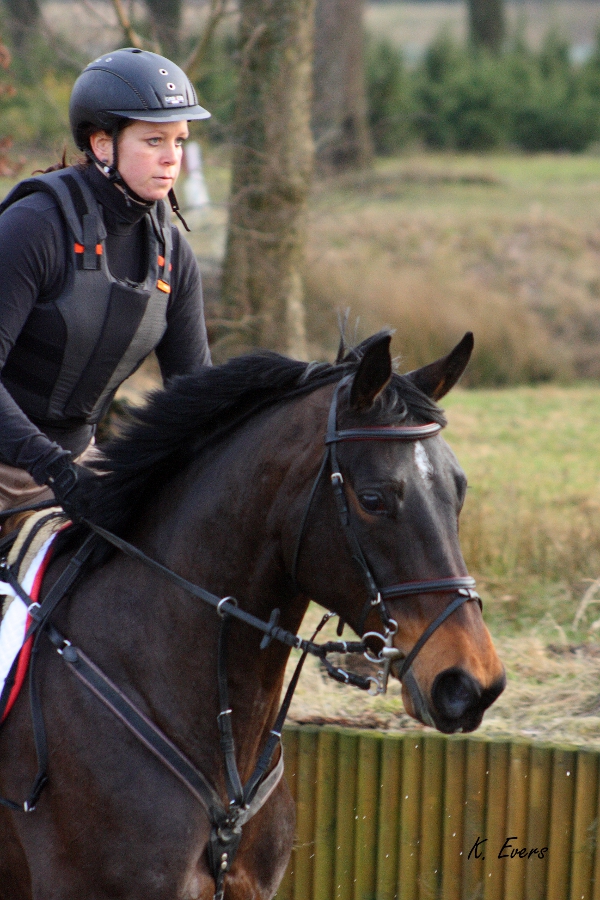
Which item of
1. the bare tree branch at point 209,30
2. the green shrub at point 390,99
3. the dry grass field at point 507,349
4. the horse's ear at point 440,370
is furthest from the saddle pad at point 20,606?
the green shrub at point 390,99

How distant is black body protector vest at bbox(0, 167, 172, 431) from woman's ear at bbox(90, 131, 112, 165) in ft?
0.27

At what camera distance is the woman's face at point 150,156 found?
2.90 m

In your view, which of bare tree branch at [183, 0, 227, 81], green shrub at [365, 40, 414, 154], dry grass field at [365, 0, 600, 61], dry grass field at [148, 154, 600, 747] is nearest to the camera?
dry grass field at [148, 154, 600, 747]

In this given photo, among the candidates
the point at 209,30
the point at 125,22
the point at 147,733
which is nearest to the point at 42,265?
the point at 147,733

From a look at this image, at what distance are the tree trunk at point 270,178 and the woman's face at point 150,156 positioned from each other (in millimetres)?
5825

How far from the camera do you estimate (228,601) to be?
8.41 ft

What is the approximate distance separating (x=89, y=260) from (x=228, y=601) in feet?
3.34

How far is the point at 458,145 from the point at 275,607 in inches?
1010

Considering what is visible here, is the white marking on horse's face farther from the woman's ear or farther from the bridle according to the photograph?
the woman's ear

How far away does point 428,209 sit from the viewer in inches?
748

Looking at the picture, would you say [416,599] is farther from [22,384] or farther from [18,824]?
[22,384]

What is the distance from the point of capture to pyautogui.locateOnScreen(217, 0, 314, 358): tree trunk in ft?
28.3

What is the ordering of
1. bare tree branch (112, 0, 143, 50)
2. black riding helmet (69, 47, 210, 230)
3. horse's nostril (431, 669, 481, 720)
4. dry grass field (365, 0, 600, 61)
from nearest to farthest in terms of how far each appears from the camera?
horse's nostril (431, 669, 481, 720) < black riding helmet (69, 47, 210, 230) < bare tree branch (112, 0, 143, 50) < dry grass field (365, 0, 600, 61)

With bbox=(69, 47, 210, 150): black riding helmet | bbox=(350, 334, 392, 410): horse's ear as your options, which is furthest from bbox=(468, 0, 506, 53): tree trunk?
bbox=(350, 334, 392, 410): horse's ear
